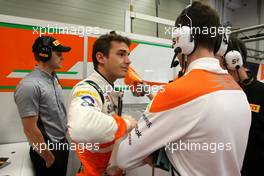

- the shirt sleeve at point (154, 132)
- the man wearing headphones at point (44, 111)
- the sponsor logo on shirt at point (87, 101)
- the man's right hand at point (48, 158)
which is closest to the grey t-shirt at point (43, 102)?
the man wearing headphones at point (44, 111)

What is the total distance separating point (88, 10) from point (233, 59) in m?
3.68

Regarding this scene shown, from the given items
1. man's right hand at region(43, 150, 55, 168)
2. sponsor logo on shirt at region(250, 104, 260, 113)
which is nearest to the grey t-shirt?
man's right hand at region(43, 150, 55, 168)

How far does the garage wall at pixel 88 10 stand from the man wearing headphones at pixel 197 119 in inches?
149

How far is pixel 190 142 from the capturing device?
2.73 feet

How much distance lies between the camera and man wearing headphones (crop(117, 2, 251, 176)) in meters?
0.80

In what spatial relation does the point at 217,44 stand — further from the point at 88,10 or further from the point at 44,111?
the point at 88,10

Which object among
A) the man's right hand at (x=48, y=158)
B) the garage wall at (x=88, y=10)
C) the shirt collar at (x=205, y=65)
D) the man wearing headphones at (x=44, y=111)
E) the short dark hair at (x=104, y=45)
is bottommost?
the man's right hand at (x=48, y=158)

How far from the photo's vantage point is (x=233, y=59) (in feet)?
5.37

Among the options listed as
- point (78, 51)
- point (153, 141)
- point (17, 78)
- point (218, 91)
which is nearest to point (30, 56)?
point (17, 78)

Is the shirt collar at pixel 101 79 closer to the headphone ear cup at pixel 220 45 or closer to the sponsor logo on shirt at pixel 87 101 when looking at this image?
the sponsor logo on shirt at pixel 87 101

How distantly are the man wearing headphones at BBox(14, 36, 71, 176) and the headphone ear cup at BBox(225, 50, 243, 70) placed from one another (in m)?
1.38

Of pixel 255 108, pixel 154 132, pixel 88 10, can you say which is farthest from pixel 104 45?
pixel 88 10

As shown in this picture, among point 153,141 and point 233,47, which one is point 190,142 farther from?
point 233,47

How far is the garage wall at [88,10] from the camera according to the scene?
12.8 ft
